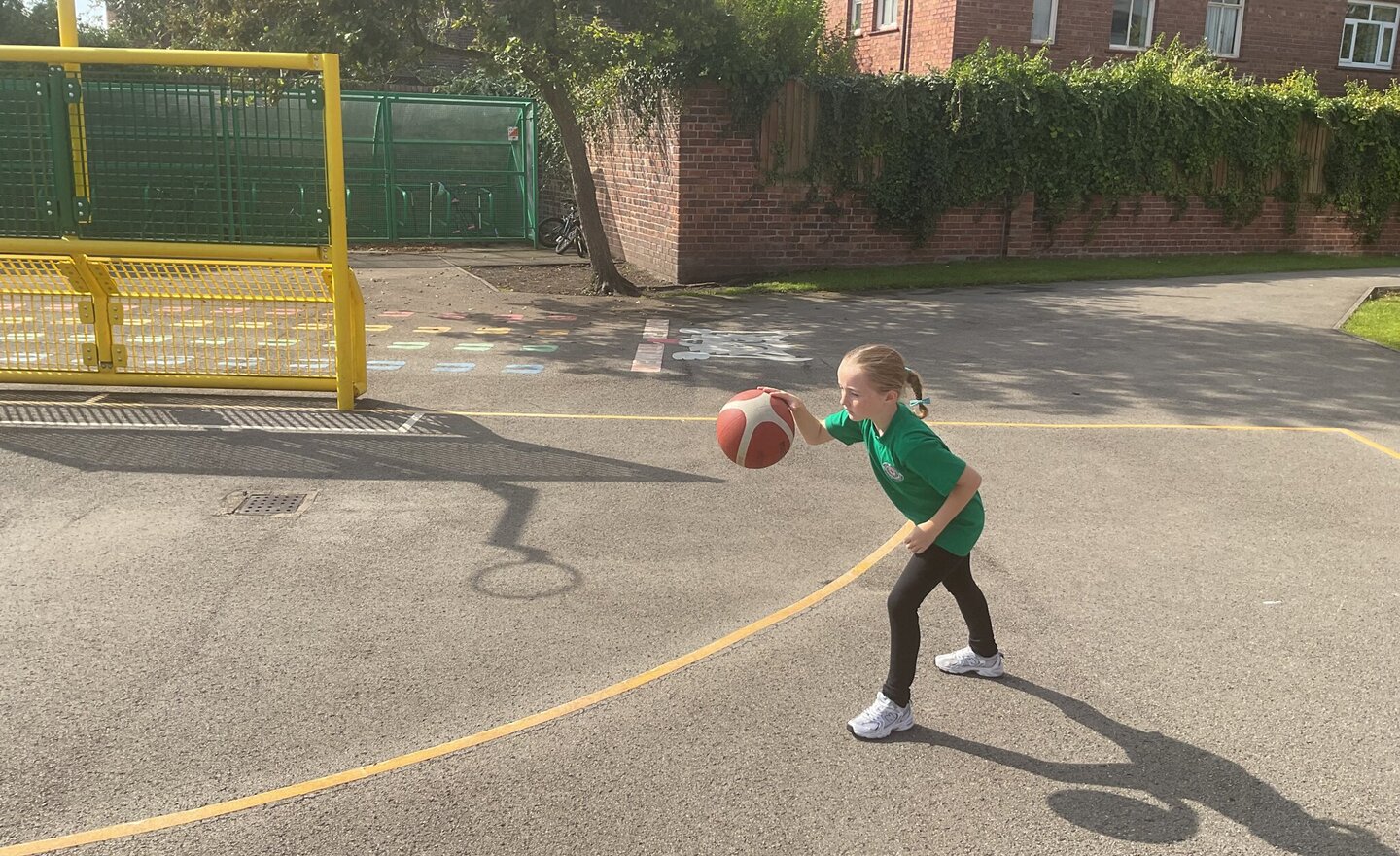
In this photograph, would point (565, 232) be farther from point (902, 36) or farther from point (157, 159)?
point (157, 159)

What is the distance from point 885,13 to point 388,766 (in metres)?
25.8

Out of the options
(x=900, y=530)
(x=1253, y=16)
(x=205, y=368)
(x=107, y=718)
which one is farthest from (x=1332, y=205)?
(x=107, y=718)

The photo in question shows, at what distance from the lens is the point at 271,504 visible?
713cm

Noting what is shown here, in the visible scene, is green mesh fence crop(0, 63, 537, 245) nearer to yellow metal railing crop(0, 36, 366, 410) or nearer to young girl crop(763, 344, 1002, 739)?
yellow metal railing crop(0, 36, 366, 410)

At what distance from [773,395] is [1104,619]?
7.09 ft

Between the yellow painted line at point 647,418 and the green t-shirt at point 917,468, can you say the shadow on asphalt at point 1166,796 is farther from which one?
the yellow painted line at point 647,418

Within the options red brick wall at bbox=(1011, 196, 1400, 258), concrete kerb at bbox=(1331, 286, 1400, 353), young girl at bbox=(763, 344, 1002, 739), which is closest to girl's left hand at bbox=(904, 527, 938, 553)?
young girl at bbox=(763, 344, 1002, 739)

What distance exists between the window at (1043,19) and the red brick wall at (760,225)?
19.1 ft

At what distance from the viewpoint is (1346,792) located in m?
4.15

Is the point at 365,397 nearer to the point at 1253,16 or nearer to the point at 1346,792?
the point at 1346,792

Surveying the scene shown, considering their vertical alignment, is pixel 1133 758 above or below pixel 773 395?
below

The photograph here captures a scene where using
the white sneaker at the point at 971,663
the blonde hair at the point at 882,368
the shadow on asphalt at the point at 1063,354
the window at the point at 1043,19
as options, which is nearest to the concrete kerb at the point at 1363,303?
the shadow on asphalt at the point at 1063,354

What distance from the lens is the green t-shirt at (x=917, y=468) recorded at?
13.9ft

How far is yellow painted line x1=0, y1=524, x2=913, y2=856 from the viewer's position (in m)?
3.74
